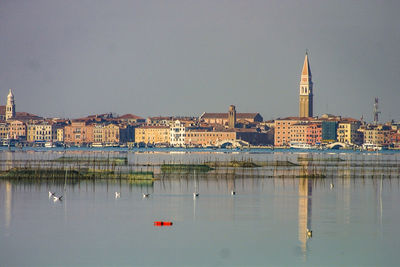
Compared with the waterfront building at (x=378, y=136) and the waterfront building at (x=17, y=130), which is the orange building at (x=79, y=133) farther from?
the waterfront building at (x=378, y=136)

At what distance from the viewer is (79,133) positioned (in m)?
163

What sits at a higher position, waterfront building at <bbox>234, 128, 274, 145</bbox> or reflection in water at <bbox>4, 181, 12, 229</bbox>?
waterfront building at <bbox>234, 128, 274, 145</bbox>

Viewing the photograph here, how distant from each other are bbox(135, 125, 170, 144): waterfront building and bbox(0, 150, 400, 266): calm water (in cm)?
11492

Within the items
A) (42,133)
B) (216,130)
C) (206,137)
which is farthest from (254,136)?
(42,133)

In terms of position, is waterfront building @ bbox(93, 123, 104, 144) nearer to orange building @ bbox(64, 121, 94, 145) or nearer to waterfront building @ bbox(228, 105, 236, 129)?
orange building @ bbox(64, 121, 94, 145)

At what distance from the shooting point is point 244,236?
1013 inches

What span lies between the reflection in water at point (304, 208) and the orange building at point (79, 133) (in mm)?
117941

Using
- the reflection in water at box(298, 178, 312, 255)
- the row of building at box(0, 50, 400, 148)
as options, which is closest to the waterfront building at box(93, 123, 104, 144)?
the row of building at box(0, 50, 400, 148)

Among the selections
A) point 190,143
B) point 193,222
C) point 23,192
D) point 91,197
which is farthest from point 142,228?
point 190,143

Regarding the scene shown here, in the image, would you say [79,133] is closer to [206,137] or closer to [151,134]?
[151,134]

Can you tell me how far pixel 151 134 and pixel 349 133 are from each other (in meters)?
34.6

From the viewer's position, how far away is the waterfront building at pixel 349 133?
150 meters

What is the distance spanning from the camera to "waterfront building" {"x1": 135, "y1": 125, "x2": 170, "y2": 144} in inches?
6225

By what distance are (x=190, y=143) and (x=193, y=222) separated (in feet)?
406
